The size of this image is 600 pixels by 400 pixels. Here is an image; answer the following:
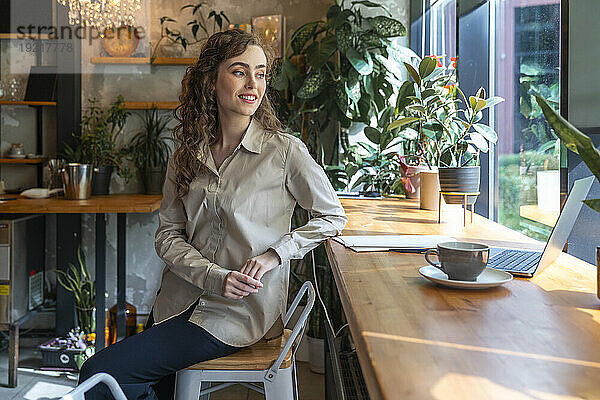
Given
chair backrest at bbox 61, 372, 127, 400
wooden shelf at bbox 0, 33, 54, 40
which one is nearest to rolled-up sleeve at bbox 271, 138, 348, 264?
chair backrest at bbox 61, 372, 127, 400

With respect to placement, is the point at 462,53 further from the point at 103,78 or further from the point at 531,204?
the point at 103,78

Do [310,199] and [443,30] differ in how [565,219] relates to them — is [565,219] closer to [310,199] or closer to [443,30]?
[310,199]

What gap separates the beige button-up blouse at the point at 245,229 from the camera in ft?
5.84

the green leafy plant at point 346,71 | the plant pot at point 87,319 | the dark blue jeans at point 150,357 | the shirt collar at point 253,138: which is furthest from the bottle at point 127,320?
the shirt collar at point 253,138

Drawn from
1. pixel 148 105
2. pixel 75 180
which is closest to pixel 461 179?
pixel 75 180

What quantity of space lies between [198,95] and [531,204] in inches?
47.6

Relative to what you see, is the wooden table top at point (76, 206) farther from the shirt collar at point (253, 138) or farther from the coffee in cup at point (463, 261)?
the coffee in cup at point (463, 261)

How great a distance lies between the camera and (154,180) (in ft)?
13.1

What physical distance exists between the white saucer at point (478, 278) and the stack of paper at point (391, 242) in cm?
29

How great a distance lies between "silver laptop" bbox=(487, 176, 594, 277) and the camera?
48.4 inches

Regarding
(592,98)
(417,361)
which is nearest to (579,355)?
(417,361)

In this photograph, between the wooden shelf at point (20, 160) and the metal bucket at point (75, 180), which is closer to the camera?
the metal bucket at point (75, 180)

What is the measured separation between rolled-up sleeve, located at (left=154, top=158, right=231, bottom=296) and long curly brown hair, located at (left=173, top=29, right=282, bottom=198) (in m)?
0.05

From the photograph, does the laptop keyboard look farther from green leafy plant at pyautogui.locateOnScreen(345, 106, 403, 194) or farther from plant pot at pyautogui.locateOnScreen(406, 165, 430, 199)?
green leafy plant at pyautogui.locateOnScreen(345, 106, 403, 194)
